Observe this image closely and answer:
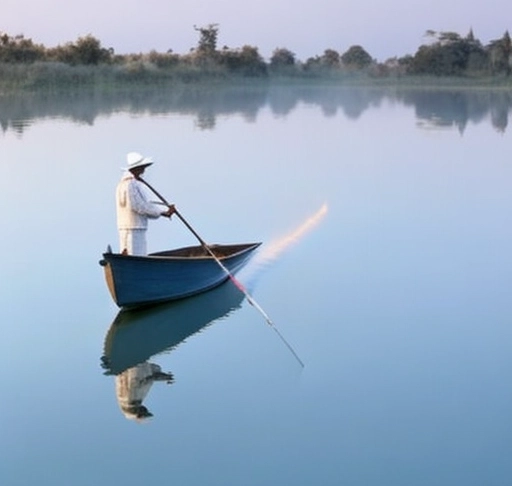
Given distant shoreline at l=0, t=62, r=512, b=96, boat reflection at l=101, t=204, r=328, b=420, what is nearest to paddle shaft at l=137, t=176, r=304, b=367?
boat reflection at l=101, t=204, r=328, b=420

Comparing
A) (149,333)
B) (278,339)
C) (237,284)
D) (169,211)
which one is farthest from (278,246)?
(278,339)

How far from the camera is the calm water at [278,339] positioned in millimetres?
4777

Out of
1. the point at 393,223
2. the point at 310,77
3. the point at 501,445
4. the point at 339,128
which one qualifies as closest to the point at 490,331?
the point at 501,445

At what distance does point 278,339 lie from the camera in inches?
258

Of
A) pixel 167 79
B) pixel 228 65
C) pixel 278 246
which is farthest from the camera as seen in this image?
pixel 228 65

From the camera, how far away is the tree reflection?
25312 millimetres

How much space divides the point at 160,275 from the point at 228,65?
41320mm

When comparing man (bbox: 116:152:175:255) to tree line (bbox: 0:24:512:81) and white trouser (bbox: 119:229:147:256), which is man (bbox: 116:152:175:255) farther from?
tree line (bbox: 0:24:512:81)

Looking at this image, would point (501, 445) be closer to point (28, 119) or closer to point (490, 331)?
point (490, 331)

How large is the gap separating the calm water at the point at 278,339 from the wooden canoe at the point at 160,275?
0.39 feet

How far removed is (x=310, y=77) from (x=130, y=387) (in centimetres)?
4863

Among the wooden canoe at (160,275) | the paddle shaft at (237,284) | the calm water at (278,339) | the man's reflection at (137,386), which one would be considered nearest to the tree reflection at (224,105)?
the calm water at (278,339)

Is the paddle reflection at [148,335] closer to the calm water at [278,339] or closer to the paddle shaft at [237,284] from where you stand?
the calm water at [278,339]

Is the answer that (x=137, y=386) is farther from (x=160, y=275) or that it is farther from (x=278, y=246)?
(x=278, y=246)
